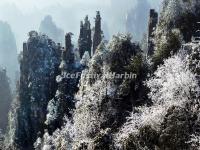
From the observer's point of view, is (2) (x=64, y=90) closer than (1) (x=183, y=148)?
No

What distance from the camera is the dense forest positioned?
155 feet

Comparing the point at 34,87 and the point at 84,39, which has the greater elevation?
the point at 84,39

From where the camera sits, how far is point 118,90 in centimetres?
6325

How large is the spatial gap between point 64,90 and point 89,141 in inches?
1217

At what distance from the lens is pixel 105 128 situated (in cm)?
5791

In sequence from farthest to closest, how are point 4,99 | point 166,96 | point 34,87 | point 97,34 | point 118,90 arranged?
point 4,99 < point 97,34 < point 34,87 < point 118,90 < point 166,96

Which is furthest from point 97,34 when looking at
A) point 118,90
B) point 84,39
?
point 118,90

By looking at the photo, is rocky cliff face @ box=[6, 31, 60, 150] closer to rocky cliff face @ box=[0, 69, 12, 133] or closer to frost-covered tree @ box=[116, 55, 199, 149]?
frost-covered tree @ box=[116, 55, 199, 149]

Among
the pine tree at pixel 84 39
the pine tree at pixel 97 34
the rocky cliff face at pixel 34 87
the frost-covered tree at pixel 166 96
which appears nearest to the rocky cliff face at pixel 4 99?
the rocky cliff face at pixel 34 87

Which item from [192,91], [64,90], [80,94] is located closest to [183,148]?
[192,91]

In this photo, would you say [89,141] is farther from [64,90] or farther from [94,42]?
[94,42]

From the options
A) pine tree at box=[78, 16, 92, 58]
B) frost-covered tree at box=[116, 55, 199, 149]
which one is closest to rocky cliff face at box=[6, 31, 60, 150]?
pine tree at box=[78, 16, 92, 58]

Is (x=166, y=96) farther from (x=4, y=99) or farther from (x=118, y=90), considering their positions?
(x=4, y=99)

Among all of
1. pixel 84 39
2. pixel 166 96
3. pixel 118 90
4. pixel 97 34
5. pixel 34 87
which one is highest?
pixel 97 34
